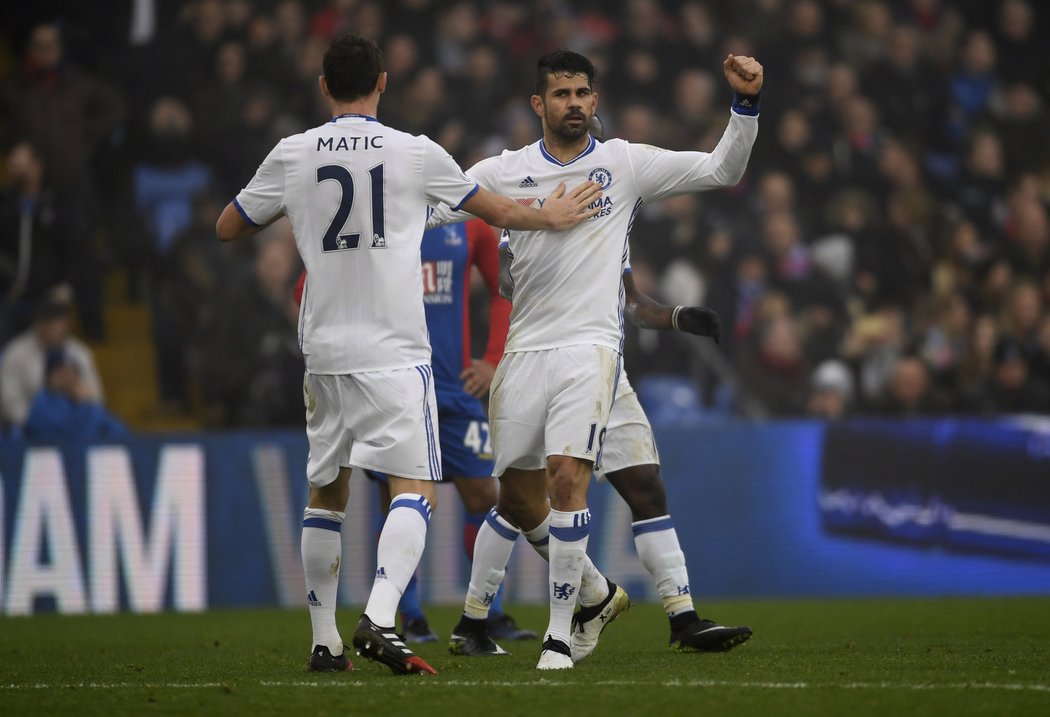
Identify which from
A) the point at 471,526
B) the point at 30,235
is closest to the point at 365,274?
the point at 471,526

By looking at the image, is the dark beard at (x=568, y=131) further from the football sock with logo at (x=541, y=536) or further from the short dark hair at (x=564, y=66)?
the football sock with logo at (x=541, y=536)

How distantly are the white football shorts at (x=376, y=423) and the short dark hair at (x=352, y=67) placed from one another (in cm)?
106

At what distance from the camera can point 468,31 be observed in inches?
586

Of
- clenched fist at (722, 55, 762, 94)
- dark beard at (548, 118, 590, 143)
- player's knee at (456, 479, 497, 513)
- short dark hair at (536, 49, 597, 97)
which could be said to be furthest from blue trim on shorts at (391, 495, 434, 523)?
player's knee at (456, 479, 497, 513)

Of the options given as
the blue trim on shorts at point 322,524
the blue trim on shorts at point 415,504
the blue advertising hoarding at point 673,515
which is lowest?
the blue advertising hoarding at point 673,515

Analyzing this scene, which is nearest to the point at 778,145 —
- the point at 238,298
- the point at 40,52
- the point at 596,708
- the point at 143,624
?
the point at 238,298

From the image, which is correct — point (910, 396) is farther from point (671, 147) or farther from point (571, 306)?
point (571, 306)

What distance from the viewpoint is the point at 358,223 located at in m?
5.39

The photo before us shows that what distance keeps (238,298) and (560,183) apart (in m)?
7.17

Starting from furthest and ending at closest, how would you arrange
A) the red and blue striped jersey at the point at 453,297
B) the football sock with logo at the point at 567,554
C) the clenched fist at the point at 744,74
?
the red and blue striped jersey at the point at 453,297
the clenched fist at the point at 744,74
the football sock with logo at the point at 567,554

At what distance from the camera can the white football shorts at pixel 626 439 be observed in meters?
6.51

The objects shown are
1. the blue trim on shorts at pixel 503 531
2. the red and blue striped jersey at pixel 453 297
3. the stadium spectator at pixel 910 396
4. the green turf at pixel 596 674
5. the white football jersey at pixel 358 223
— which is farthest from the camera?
the stadium spectator at pixel 910 396

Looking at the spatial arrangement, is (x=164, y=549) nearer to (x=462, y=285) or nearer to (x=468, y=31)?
(x=462, y=285)

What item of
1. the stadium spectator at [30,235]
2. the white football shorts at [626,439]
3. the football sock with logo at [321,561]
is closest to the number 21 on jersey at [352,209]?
the football sock with logo at [321,561]
